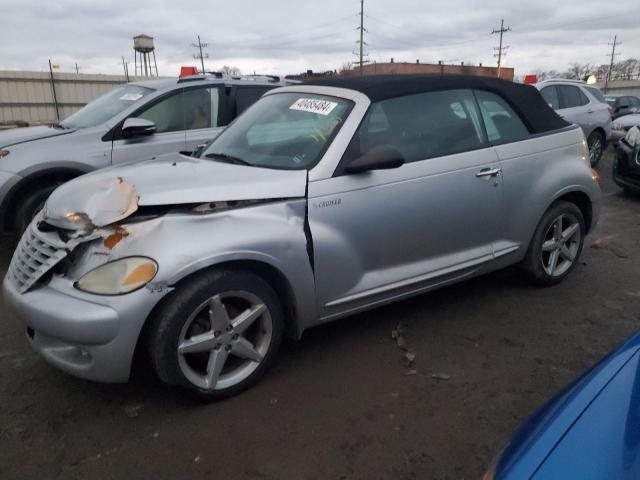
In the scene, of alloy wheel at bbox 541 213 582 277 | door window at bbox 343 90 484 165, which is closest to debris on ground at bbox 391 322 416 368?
door window at bbox 343 90 484 165

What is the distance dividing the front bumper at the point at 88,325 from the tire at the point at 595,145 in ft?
34.2

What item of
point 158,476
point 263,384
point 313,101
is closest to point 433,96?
point 313,101

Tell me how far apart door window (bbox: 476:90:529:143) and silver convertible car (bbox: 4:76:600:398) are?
0.02 metres

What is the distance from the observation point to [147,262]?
254 centimetres

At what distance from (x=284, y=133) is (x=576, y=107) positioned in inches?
346

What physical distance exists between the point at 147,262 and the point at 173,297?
0.21 metres

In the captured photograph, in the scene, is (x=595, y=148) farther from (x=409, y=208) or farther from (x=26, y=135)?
(x=26, y=135)

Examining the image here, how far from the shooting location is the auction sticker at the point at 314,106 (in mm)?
3412

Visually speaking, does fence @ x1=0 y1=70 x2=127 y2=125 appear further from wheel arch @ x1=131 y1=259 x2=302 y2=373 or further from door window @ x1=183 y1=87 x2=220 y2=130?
wheel arch @ x1=131 y1=259 x2=302 y2=373

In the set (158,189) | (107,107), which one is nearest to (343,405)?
(158,189)

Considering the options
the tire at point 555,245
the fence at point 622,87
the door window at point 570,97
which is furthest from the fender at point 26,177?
the fence at point 622,87

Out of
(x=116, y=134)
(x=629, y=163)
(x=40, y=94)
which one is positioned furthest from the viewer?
(x=40, y=94)

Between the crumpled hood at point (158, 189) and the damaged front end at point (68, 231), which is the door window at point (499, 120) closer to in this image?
the crumpled hood at point (158, 189)

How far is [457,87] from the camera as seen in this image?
150 inches
